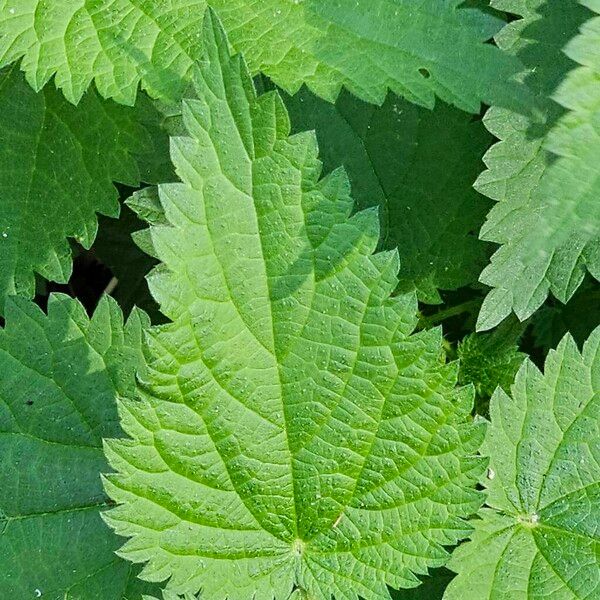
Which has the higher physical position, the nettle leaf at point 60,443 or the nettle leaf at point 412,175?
the nettle leaf at point 412,175

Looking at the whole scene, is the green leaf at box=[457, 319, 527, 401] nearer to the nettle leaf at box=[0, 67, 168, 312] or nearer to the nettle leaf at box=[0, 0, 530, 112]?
the nettle leaf at box=[0, 0, 530, 112]

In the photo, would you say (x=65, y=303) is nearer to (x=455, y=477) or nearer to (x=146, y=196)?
(x=146, y=196)

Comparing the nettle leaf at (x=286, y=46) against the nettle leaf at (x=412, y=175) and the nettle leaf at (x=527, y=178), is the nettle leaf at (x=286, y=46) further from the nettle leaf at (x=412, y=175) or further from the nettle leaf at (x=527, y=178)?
the nettle leaf at (x=412, y=175)

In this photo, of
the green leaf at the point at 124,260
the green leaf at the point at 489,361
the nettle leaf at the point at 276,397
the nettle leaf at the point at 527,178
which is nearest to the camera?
the nettle leaf at the point at 276,397

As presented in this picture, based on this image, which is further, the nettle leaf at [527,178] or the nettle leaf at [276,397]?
the nettle leaf at [527,178]

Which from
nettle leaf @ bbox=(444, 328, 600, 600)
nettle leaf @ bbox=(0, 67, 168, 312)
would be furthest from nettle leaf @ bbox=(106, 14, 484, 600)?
nettle leaf @ bbox=(0, 67, 168, 312)

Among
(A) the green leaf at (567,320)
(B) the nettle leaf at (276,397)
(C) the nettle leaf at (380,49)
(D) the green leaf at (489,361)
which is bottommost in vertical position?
(A) the green leaf at (567,320)

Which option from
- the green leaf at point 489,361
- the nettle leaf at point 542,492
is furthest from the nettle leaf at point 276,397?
the green leaf at point 489,361
